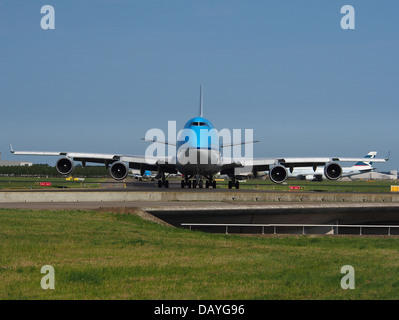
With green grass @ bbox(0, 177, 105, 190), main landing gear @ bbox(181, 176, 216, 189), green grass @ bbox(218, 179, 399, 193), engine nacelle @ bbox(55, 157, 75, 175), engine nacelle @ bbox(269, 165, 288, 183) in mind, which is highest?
engine nacelle @ bbox(55, 157, 75, 175)

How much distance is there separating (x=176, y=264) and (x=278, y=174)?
42.0 meters

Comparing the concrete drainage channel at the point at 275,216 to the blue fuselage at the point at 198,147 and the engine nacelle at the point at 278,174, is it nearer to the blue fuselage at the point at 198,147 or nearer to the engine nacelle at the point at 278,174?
the blue fuselage at the point at 198,147

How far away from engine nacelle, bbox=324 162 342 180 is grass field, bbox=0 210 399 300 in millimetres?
31012

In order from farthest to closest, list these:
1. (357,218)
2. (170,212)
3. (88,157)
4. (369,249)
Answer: (88,157)
(357,218)
(170,212)
(369,249)

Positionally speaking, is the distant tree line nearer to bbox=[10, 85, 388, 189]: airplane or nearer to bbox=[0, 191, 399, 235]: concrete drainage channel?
bbox=[10, 85, 388, 189]: airplane

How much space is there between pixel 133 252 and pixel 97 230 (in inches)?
221

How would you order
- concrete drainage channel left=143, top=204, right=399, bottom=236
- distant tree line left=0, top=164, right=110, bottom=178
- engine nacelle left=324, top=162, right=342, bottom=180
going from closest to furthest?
concrete drainage channel left=143, top=204, right=399, bottom=236 < engine nacelle left=324, top=162, right=342, bottom=180 < distant tree line left=0, top=164, right=110, bottom=178

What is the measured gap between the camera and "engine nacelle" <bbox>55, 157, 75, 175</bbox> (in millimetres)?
53000

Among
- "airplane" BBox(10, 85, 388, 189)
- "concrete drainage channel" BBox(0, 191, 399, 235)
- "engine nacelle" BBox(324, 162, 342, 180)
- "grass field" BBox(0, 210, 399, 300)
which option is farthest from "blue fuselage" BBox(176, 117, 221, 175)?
"grass field" BBox(0, 210, 399, 300)

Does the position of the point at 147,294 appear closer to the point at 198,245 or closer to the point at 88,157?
the point at 198,245

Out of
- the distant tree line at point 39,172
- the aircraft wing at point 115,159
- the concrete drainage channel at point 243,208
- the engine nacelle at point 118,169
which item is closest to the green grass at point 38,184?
the aircraft wing at point 115,159

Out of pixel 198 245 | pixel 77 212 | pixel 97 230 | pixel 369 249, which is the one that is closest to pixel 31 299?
pixel 198 245
